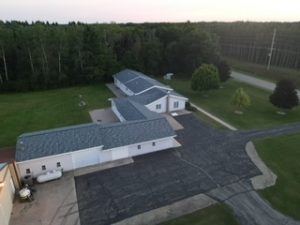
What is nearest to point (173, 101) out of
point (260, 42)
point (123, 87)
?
point (123, 87)

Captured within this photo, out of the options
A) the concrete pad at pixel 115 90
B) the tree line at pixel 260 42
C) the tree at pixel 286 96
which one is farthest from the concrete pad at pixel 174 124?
the tree line at pixel 260 42

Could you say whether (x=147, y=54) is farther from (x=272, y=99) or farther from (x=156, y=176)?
(x=156, y=176)

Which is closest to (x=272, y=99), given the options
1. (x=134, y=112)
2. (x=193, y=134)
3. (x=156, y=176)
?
(x=193, y=134)

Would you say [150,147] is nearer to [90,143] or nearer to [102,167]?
[102,167]

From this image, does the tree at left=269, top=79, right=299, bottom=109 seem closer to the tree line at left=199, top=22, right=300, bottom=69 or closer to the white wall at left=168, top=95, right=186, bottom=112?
the white wall at left=168, top=95, right=186, bottom=112

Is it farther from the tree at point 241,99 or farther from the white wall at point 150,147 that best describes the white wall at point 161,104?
the tree at point 241,99

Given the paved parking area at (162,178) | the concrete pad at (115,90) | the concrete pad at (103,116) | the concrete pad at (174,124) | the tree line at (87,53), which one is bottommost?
the paved parking area at (162,178)
